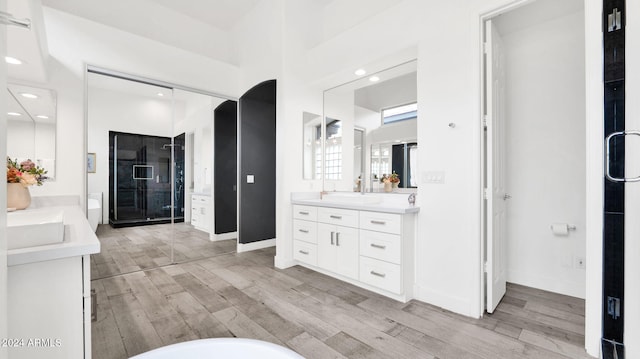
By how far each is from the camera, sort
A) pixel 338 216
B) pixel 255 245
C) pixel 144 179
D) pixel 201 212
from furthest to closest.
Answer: pixel 201 212, pixel 255 245, pixel 144 179, pixel 338 216

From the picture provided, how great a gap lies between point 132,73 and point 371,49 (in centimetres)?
267

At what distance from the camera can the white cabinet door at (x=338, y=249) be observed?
9.09 feet

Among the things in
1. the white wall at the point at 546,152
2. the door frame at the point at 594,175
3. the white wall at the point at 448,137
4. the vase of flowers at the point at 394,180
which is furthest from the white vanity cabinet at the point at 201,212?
the door frame at the point at 594,175

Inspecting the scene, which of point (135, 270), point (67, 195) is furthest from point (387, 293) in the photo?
point (67, 195)

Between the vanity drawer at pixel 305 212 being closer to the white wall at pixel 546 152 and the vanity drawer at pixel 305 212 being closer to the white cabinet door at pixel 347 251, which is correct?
the white cabinet door at pixel 347 251

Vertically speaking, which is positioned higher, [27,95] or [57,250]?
[27,95]

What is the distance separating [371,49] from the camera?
2885 mm

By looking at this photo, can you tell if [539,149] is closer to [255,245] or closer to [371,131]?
[371,131]

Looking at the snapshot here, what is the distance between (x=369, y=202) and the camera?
2.95 m

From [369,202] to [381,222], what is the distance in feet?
1.44

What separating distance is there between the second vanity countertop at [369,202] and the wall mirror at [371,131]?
0.47 feet

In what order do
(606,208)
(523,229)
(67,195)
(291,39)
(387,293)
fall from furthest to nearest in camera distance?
(291,39), (523,229), (67,195), (387,293), (606,208)

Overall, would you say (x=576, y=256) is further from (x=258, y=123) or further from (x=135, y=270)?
(x=135, y=270)

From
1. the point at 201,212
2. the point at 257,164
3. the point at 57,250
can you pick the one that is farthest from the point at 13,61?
the point at 201,212
